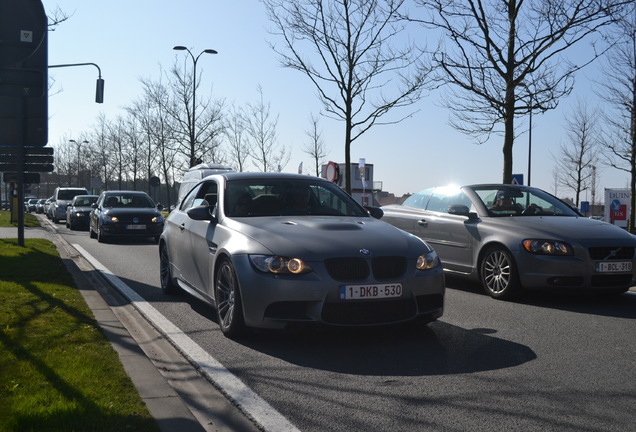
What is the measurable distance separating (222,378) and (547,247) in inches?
183

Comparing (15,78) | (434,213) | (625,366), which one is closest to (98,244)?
(434,213)

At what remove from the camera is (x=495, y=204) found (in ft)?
30.4

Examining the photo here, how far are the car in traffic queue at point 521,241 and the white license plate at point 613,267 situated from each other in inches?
0.4

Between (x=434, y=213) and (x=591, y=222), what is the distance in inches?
86.3

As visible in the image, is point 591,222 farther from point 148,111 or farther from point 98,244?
point 148,111

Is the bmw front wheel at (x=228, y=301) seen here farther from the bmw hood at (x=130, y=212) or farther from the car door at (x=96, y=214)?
the car door at (x=96, y=214)

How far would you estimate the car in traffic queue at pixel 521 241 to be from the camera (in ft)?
25.6

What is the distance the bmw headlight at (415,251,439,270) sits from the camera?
5.67 metres

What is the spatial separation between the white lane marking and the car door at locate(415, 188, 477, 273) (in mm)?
3963

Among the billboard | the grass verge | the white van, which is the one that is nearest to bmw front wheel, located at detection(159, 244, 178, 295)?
the grass verge

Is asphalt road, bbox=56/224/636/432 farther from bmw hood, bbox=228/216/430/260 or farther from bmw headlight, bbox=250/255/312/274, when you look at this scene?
bmw hood, bbox=228/216/430/260

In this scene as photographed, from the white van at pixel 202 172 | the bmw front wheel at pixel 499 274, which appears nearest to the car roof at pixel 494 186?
the bmw front wheel at pixel 499 274

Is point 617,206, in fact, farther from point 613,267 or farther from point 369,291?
point 369,291

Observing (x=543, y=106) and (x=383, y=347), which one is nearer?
(x=383, y=347)
